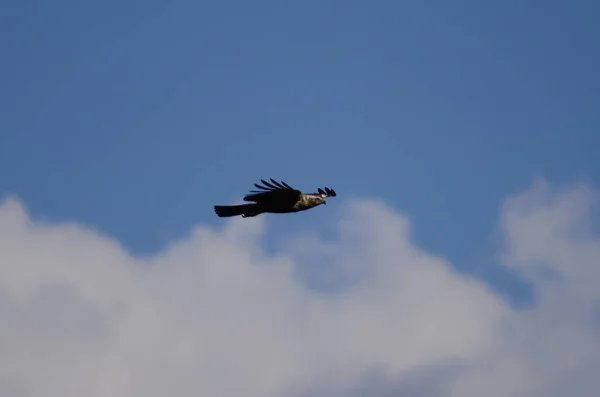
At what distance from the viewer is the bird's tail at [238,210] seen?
1887 inches

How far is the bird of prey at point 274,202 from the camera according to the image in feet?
154

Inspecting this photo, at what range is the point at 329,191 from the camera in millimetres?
54156

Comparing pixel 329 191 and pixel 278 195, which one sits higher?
pixel 329 191

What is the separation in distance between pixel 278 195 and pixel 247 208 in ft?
5.39

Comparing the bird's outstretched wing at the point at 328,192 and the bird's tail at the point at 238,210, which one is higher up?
the bird's outstretched wing at the point at 328,192

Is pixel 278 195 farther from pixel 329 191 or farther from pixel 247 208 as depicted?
pixel 329 191

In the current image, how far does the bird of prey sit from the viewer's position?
46.8m

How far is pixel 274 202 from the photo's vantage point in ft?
156

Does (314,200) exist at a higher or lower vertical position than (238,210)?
higher

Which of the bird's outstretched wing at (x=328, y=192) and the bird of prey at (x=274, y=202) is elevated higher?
the bird's outstretched wing at (x=328, y=192)

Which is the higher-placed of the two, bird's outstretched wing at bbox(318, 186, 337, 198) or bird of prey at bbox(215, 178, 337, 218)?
bird's outstretched wing at bbox(318, 186, 337, 198)

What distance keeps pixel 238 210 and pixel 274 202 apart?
172 cm

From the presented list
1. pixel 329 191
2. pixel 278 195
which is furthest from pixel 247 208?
pixel 329 191

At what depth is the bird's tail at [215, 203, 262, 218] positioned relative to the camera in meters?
47.9
